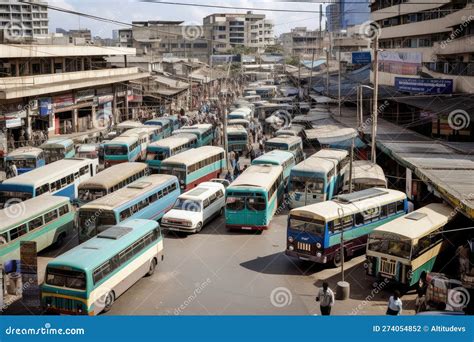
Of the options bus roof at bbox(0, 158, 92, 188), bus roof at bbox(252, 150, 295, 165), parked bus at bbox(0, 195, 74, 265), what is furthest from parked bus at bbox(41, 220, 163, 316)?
bus roof at bbox(252, 150, 295, 165)

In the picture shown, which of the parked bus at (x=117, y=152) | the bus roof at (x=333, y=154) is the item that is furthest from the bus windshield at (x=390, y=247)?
the parked bus at (x=117, y=152)

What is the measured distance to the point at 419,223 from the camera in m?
16.5

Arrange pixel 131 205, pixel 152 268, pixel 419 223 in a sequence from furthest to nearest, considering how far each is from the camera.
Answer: pixel 131 205 → pixel 152 268 → pixel 419 223

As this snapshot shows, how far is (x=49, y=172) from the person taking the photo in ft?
79.8

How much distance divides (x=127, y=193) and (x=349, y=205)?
8260 mm

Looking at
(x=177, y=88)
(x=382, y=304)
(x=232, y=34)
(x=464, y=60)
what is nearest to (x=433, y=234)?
(x=382, y=304)

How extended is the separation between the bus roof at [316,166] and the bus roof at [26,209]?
33.1ft

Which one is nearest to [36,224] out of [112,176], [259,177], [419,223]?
[112,176]

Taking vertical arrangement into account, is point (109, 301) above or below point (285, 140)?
below

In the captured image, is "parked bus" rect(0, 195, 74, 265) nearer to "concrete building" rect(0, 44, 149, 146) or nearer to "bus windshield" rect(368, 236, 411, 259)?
"bus windshield" rect(368, 236, 411, 259)

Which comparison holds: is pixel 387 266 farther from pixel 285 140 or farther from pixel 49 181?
pixel 285 140

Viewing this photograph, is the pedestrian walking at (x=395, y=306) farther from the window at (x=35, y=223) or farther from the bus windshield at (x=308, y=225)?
the window at (x=35, y=223)

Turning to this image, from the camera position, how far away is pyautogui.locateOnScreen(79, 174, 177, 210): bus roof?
19.4 metres

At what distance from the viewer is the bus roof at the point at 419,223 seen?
52.1ft
